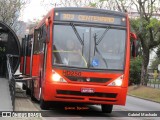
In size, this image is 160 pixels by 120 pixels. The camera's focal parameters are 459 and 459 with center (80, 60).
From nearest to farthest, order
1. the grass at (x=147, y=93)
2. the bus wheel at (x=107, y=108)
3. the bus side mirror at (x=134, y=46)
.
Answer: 1. the bus side mirror at (x=134, y=46)
2. the bus wheel at (x=107, y=108)
3. the grass at (x=147, y=93)

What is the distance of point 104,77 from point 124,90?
0.83 m

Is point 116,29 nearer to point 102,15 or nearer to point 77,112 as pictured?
point 102,15

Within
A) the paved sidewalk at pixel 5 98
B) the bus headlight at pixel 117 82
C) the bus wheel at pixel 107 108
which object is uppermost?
the bus headlight at pixel 117 82

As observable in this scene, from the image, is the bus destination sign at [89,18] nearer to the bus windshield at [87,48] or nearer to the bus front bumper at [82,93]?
the bus windshield at [87,48]

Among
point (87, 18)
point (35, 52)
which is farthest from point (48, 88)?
point (35, 52)

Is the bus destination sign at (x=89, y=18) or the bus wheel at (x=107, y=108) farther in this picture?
the bus wheel at (x=107, y=108)

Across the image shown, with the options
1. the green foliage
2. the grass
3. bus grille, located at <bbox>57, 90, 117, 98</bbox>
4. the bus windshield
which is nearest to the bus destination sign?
the bus windshield

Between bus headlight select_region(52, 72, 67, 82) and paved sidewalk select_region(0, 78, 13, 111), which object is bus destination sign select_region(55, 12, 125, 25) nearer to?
bus headlight select_region(52, 72, 67, 82)

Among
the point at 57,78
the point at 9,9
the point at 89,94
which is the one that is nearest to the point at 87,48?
the point at 57,78

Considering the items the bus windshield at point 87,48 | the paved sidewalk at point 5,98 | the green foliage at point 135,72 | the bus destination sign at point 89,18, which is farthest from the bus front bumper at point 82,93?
the green foliage at point 135,72

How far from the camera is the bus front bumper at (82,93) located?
15.4 metres

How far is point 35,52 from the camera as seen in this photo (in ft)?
70.5

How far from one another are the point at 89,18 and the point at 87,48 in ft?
3.83

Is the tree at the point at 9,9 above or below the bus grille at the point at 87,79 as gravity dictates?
above
